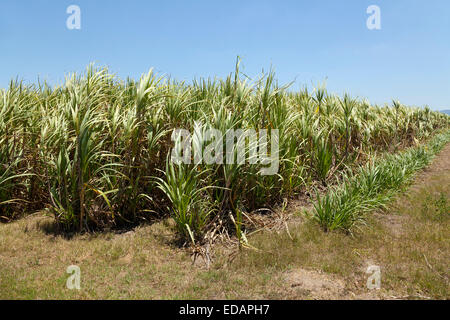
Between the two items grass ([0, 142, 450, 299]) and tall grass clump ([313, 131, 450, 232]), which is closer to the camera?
grass ([0, 142, 450, 299])

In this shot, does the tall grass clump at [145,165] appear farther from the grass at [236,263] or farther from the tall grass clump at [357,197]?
the grass at [236,263]

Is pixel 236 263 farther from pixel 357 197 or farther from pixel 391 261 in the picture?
pixel 357 197

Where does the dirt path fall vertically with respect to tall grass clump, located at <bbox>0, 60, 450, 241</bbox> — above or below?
below

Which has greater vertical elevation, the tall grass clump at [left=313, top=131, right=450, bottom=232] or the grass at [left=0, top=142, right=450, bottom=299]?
the tall grass clump at [left=313, top=131, right=450, bottom=232]

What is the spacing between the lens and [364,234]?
4.43 m

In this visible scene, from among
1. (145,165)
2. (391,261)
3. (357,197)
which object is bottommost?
(391,261)

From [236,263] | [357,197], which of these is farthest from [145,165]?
[357,197]

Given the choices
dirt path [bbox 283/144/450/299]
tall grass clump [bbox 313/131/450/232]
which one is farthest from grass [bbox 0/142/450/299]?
tall grass clump [bbox 313/131/450/232]

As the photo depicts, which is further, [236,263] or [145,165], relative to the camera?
[145,165]

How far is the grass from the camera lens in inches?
129

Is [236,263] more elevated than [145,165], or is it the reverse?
[145,165]

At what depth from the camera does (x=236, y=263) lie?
3793mm

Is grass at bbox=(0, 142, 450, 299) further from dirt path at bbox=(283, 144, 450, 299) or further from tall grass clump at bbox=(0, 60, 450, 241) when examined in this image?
tall grass clump at bbox=(0, 60, 450, 241)
